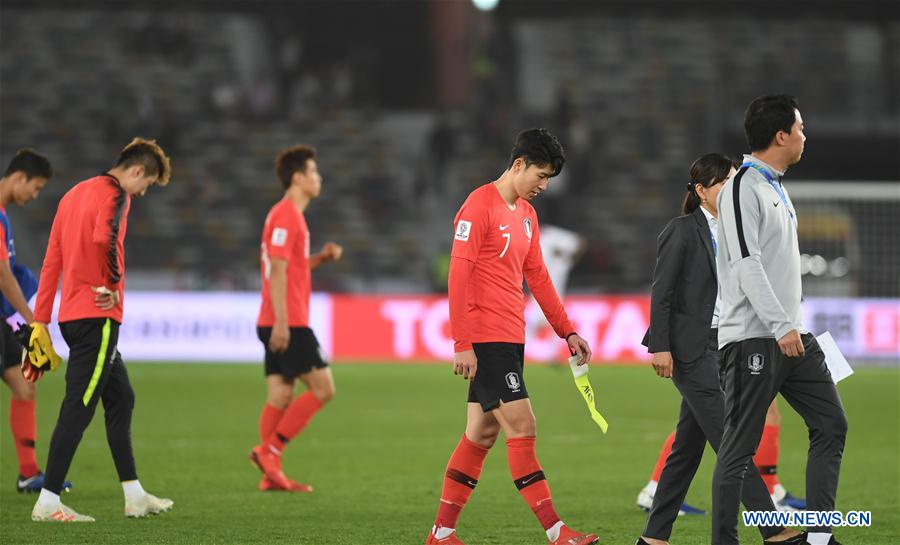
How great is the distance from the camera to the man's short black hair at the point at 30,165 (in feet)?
28.4

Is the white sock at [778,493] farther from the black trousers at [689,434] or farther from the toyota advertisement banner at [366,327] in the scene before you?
the toyota advertisement banner at [366,327]

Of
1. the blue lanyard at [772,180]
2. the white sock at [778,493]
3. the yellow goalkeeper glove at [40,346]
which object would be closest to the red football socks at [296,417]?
the yellow goalkeeper glove at [40,346]

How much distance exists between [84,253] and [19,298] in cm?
72

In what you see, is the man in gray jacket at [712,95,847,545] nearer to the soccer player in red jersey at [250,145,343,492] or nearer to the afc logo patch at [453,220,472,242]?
the afc logo patch at [453,220,472,242]

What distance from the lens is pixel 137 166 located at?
7.76 meters

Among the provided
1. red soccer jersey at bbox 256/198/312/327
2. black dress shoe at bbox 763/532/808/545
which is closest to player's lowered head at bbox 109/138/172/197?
red soccer jersey at bbox 256/198/312/327

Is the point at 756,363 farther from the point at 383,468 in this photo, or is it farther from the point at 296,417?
the point at 383,468

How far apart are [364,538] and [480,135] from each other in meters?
24.7

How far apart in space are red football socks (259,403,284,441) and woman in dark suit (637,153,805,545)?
3542mm

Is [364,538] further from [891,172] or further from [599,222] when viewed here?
[891,172]

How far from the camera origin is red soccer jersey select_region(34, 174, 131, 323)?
7.56 m

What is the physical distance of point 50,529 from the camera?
7219 millimetres

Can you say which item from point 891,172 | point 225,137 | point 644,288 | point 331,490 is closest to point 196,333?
point 644,288

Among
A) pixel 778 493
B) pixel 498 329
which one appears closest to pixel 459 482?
pixel 498 329
